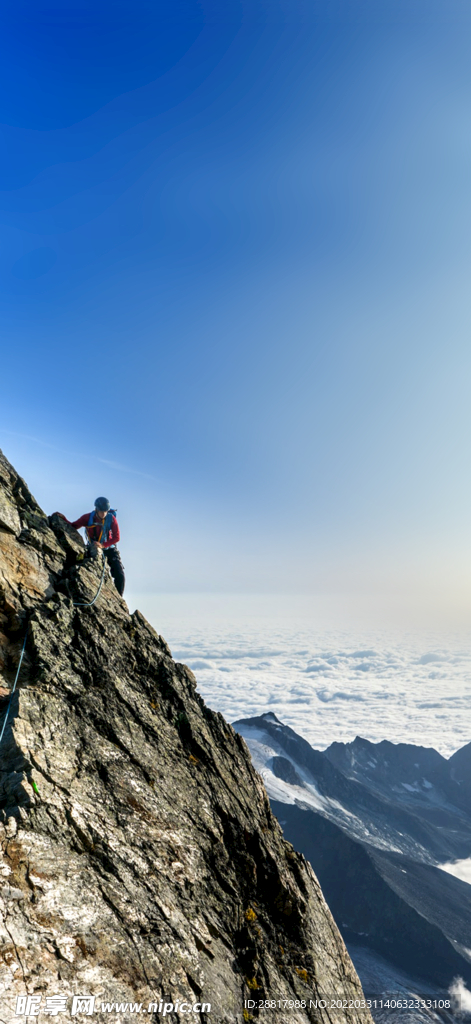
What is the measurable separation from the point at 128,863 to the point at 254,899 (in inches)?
223

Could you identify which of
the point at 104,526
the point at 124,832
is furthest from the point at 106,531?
the point at 124,832

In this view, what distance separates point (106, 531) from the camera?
69.9 ft

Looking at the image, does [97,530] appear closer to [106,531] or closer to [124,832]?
[106,531]

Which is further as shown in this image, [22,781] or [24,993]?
[22,781]

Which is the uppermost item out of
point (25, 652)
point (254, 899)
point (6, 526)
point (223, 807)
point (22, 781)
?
point (6, 526)

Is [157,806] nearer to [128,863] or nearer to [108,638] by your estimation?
[128,863]

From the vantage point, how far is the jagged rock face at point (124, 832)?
8.71m

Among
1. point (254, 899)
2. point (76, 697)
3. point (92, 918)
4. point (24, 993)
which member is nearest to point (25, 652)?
point (76, 697)

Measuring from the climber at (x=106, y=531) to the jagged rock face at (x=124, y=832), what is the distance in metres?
1.48

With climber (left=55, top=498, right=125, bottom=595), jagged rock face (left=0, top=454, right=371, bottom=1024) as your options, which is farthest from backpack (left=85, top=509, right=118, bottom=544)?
jagged rock face (left=0, top=454, right=371, bottom=1024)

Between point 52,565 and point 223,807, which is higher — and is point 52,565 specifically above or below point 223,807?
above

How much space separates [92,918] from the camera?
8992mm

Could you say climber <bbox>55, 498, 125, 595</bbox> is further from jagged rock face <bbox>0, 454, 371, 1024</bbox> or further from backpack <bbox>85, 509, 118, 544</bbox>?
jagged rock face <bbox>0, 454, 371, 1024</bbox>

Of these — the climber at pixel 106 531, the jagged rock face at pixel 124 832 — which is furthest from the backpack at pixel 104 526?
the jagged rock face at pixel 124 832
